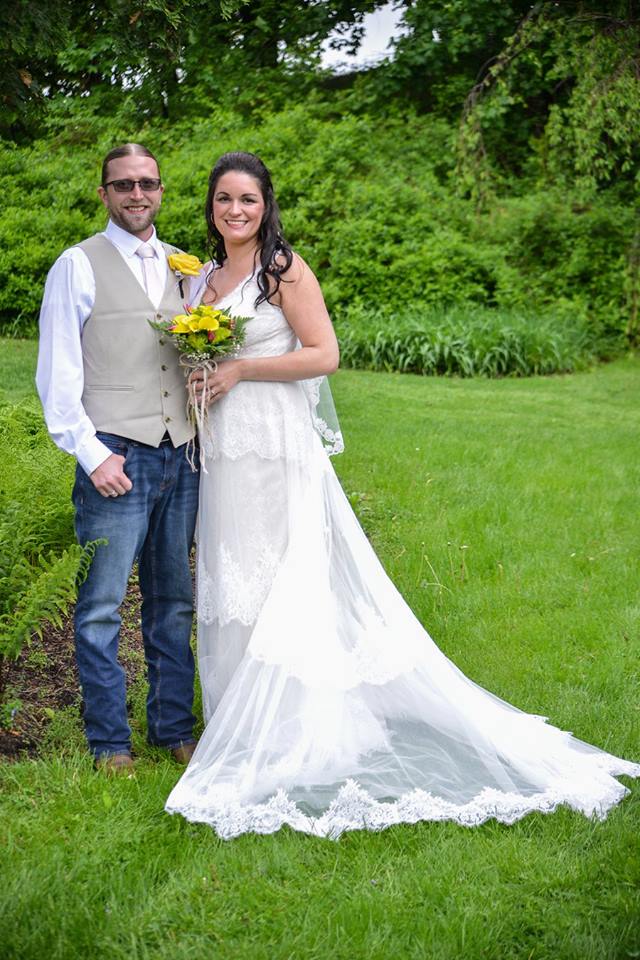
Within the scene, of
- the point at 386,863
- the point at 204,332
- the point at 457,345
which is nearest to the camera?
the point at 386,863

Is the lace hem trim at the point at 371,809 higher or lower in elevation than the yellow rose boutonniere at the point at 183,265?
lower

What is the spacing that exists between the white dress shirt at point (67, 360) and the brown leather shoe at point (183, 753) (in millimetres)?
1139

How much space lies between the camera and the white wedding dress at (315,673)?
3.54 metres

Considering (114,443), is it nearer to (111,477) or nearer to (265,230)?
(111,477)

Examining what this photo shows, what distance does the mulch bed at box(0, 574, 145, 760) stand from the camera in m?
3.95

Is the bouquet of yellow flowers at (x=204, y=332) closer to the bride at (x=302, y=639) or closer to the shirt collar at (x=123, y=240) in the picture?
the bride at (x=302, y=639)

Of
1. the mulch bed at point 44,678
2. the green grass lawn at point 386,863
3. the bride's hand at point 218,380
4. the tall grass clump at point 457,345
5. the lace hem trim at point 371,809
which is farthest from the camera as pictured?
the tall grass clump at point 457,345

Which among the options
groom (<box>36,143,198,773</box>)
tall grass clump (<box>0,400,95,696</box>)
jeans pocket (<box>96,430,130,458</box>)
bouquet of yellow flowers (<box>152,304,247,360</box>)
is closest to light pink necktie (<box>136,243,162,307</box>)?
groom (<box>36,143,198,773</box>)

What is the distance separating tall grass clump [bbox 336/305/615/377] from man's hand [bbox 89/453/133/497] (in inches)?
329

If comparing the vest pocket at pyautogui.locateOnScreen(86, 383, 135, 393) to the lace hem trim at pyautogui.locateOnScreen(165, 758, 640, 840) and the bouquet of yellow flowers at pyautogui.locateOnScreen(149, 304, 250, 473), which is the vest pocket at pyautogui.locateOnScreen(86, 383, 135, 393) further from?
the lace hem trim at pyautogui.locateOnScreen(165, 758, 640, 840)

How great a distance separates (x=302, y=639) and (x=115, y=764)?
75cm

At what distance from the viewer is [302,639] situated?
3.73 metres

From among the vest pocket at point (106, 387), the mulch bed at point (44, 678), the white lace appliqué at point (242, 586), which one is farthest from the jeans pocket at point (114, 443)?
the mulch bed at point (44, 678)

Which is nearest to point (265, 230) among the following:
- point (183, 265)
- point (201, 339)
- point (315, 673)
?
point (183, 265)
